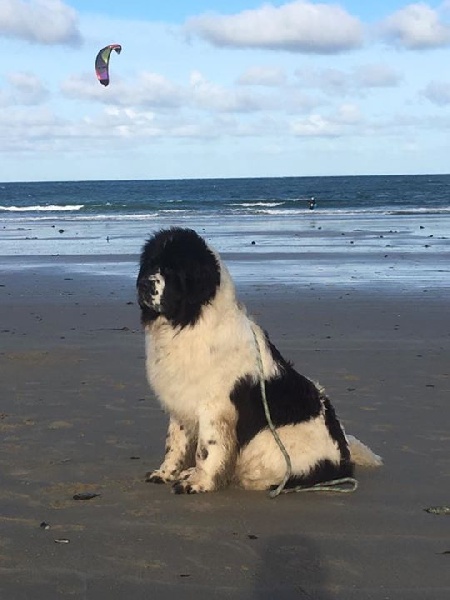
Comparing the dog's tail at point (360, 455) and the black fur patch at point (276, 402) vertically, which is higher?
the black fur patch at point (276, 402)

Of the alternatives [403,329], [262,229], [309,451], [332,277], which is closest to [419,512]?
[309,451]

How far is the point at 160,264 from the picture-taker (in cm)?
486

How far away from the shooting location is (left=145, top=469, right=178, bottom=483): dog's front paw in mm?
5148

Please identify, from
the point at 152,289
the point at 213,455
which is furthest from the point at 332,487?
the point at 152,289

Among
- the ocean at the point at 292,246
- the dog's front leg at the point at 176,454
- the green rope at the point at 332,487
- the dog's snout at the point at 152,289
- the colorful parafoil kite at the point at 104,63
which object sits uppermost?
the colorful parafoil kite at the point at 104,63

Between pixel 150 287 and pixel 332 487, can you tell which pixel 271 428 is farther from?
pixel 150 287

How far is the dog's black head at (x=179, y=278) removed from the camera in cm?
Answer: 481

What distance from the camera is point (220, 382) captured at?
493 cm

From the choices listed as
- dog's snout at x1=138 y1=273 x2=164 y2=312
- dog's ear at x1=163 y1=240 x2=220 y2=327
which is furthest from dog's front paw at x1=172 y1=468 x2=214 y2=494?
dog's snout at x1=138 y1=273 x2=164 y2=312

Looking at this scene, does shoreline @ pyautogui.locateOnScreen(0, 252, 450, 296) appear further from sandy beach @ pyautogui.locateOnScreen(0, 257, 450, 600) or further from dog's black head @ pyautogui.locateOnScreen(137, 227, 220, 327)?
dog's black head @ pyautogui.locateOnScreen(137, 227, 220, 327)

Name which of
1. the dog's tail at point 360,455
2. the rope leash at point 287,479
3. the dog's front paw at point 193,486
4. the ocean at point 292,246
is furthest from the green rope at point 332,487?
the ocean at point 292,246

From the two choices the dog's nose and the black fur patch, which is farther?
the black fur patch

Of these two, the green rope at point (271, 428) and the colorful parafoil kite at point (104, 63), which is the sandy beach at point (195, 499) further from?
the colorful parafoil kite at point (104, 63)

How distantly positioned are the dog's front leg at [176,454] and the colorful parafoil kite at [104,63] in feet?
43.9
